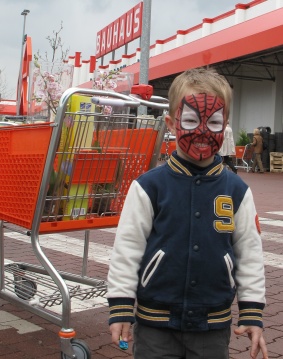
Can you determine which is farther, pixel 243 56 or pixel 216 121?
pixel 243 56

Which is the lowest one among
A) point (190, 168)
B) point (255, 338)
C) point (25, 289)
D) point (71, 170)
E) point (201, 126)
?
point (25, 289)

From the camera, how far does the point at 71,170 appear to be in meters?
3.82

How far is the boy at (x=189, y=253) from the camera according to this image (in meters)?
2.26

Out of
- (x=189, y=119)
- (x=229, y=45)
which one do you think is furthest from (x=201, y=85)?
(x=229, y=45)

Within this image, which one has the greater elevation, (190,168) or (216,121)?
(216,121)

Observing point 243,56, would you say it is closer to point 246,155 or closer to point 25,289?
point 246,155

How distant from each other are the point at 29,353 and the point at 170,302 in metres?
1.71

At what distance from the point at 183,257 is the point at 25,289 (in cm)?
234

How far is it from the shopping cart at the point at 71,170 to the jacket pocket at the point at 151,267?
125 centimetres

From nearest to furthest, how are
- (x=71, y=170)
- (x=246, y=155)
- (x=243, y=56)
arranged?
(x=71, y=170) → (x=243, y=56) → (x=246, y=155)

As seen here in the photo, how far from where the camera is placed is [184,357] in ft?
7.58

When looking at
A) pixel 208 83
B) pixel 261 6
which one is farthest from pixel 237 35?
pixel 208 83

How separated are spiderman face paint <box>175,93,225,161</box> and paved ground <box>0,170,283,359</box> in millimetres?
1800

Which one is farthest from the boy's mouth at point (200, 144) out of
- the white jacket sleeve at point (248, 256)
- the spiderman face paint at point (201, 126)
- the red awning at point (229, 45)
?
the red awning at point (229, 45)
